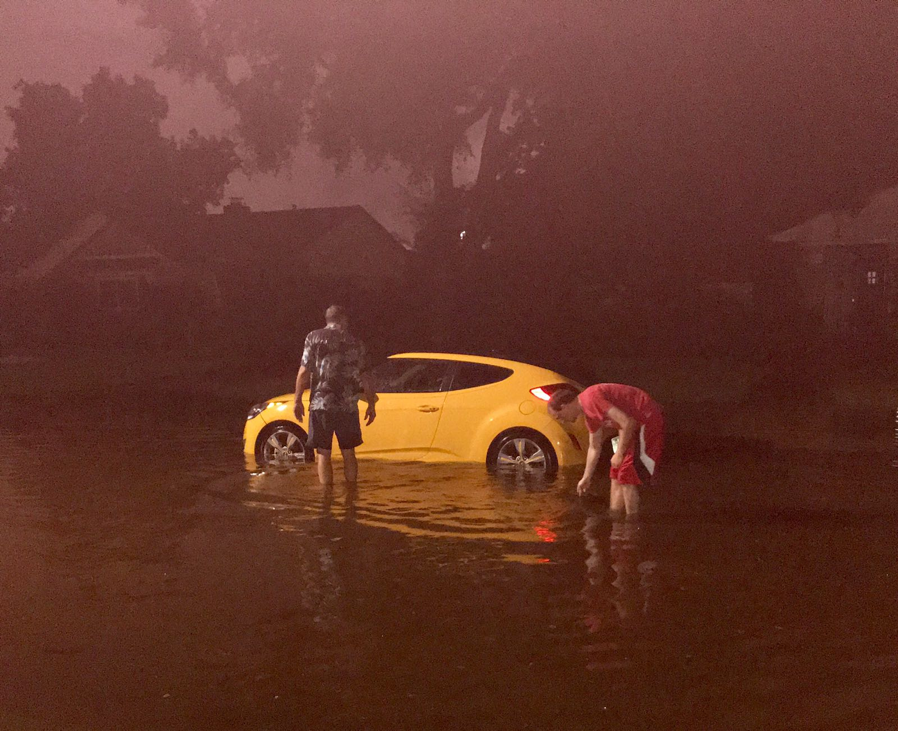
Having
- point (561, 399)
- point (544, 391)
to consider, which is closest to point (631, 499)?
point (561, 399)

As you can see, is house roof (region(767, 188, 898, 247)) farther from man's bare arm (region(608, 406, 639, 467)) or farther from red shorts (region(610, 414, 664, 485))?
man's bare arm (region(608, 406, 639, 467))

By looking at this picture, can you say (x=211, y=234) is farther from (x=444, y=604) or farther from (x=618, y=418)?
(x=444, y=604)

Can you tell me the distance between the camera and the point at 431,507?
972 centimetres

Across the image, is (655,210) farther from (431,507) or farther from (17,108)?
(17,108)

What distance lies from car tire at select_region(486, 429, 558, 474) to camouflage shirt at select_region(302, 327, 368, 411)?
1754 mm

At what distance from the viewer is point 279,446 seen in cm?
1225

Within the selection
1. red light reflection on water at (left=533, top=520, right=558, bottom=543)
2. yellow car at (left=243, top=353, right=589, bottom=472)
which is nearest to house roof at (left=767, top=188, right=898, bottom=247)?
yellow car at (left=243, top=353, right=589, bottom=472)

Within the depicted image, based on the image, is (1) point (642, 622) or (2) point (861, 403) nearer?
(1) point (642, 622)

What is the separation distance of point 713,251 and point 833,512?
22.2 meters

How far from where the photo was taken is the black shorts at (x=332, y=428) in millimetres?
10289

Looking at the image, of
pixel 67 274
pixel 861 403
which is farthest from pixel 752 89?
pixel 67 274

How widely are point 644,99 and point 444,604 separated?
85.6ft

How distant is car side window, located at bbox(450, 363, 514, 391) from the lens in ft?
38.1

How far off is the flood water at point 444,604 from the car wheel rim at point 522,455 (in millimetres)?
293
